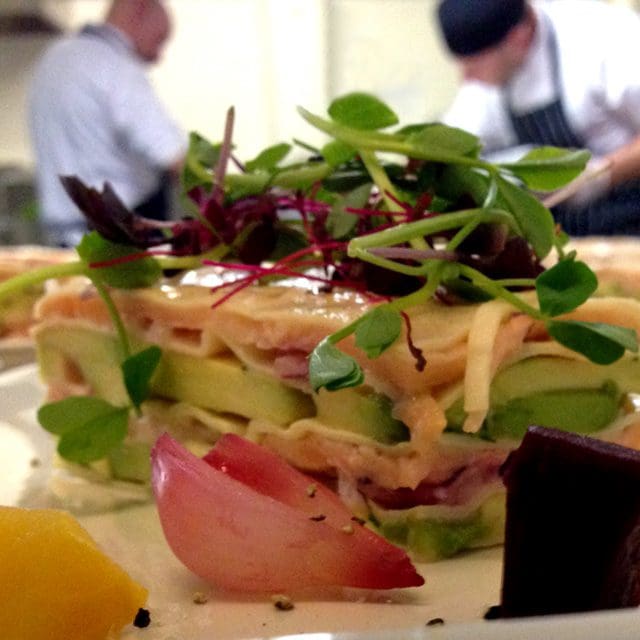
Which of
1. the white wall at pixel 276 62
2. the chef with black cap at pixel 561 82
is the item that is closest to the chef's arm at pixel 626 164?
the chef with black cap at pixel 561 82

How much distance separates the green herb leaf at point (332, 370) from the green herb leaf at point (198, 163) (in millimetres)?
672

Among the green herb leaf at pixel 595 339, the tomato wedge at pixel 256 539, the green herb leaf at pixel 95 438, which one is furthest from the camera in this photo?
the green herb leaf at pixel 95 438

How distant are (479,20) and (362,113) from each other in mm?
2591

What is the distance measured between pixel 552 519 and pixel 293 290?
0.60m

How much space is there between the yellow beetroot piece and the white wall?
19.9 feet

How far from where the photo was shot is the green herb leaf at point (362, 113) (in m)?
1.41

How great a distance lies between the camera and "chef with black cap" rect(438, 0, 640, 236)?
11.5 ft

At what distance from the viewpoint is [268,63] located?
6.66 m

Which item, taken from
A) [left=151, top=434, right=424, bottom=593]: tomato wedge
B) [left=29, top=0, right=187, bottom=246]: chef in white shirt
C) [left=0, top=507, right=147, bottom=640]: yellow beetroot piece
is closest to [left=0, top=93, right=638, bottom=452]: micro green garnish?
[left=151, top=434, right=424, bottom=593]: tomato wedge

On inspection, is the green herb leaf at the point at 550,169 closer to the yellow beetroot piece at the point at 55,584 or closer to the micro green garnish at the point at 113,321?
the micro green garnish at the point at 113,321

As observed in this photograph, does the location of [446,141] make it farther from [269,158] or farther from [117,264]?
[117,264]

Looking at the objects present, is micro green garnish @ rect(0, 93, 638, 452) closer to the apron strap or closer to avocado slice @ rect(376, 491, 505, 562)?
avocado slice @ rect(376, 491, 505, 562)

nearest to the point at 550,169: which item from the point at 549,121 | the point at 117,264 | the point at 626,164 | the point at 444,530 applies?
the point at 444,530

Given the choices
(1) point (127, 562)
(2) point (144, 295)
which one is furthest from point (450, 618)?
(2) point (144, 295)
